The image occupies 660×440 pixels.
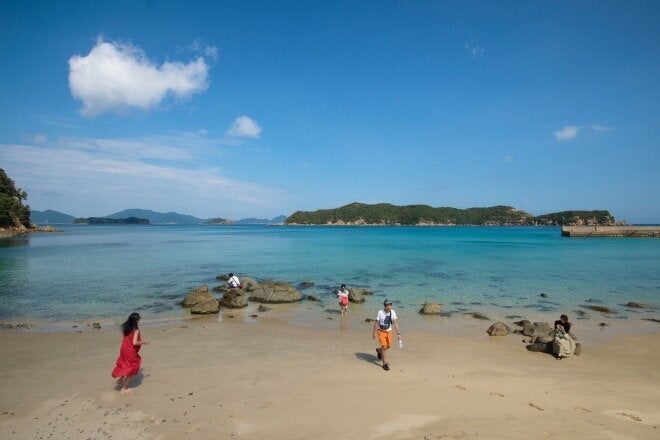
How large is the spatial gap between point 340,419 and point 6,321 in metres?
22.2

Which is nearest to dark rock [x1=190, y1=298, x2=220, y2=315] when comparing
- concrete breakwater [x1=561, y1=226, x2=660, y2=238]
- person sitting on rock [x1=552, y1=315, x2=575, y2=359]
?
person sitting on rock [x1=552, y1=315, x2=575, y2=359]

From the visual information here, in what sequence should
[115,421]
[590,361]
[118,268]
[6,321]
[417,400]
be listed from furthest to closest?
[118,268] → [6,321] → [590,361] → [417,400] → [115,421]

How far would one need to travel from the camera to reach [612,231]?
128250 millimetres

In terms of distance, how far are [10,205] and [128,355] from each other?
433 feet

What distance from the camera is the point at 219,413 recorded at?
9656mm

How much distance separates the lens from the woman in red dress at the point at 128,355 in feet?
36.1

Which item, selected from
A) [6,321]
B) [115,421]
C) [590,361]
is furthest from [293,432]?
[6,321]

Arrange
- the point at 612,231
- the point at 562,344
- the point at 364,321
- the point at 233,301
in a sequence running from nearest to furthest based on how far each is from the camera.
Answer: the point at 562,344 < the point at 364,321 < the point at 233,301 < the point at 612,231

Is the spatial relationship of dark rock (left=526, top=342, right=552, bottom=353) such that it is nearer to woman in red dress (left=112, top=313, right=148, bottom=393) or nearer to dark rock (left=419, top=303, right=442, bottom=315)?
dark rock (left=419, top=303, right=442, bottom=315)

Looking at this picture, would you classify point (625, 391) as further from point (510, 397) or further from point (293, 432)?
point (293, 432)

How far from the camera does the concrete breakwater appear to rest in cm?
12412

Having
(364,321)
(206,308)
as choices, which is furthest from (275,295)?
(364,321)

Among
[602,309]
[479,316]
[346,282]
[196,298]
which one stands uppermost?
[196,298]

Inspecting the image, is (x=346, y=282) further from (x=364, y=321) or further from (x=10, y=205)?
(x=10, y=205)
